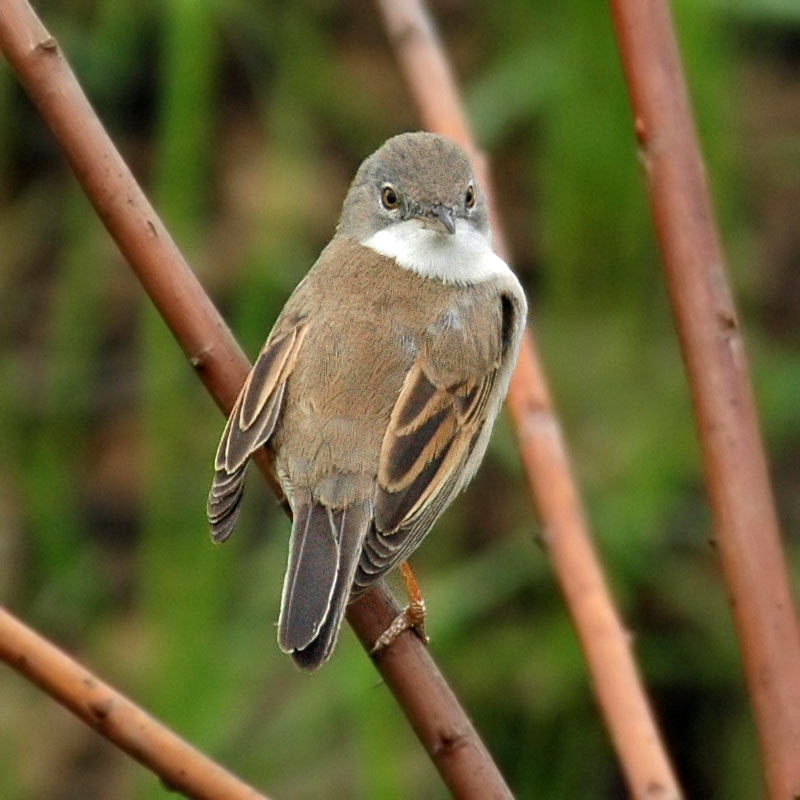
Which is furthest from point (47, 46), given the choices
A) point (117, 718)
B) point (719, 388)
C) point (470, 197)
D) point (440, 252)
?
point (470, 197)

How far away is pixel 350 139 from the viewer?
7.07m

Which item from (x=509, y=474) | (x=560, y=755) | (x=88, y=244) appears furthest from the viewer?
(x=509, y=474)

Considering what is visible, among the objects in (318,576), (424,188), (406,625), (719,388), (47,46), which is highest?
(47,46)

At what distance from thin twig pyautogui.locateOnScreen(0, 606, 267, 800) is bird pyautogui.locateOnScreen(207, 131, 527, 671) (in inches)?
14.7

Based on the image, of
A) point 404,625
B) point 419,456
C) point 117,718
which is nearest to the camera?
point 117,718

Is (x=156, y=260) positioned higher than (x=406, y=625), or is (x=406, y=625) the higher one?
(x=156, y=260)

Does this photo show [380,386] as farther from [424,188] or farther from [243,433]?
[424,188]

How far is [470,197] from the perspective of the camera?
3898 millimetres

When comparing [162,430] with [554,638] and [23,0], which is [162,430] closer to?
[554,638]

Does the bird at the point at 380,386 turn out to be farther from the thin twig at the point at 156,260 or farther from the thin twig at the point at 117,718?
the thin twig at the point at 117,718

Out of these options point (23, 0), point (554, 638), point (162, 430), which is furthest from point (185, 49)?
point (554, 638)

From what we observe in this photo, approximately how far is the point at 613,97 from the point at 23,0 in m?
3.13

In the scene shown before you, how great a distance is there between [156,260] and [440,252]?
1.27 m

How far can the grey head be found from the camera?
12.5ft
